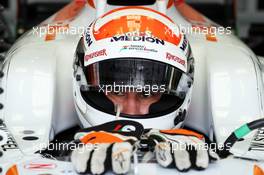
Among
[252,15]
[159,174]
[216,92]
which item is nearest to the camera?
[159,174]

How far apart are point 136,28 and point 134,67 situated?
5.8 inches

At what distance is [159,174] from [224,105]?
1.87ft

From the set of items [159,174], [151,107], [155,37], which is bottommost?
[159,174]

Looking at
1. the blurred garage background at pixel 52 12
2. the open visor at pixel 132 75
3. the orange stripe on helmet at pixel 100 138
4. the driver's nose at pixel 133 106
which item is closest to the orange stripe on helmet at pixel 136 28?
the open visor at pixel 132 75

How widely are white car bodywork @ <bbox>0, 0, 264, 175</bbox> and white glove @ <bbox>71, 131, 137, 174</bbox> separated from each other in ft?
0.86

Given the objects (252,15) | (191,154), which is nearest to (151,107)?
(191,154)

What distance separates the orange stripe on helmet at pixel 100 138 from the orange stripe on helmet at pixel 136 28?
1.23 ft

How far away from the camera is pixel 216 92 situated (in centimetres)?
259

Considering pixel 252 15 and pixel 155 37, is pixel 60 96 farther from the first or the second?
pixel 252 15

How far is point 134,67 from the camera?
2.36 metres

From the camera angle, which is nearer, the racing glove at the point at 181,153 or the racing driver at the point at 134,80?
the racing glove at the point at 181,153

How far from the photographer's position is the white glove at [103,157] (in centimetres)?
202

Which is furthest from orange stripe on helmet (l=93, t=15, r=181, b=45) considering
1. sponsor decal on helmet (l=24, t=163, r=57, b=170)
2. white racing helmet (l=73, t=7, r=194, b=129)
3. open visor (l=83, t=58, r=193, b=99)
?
sponsor decal on helmet (l=24, t=163, r=57, b=170)

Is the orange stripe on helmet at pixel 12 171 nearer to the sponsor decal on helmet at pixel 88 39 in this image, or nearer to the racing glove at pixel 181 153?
the racing glove at pixel 181 153
